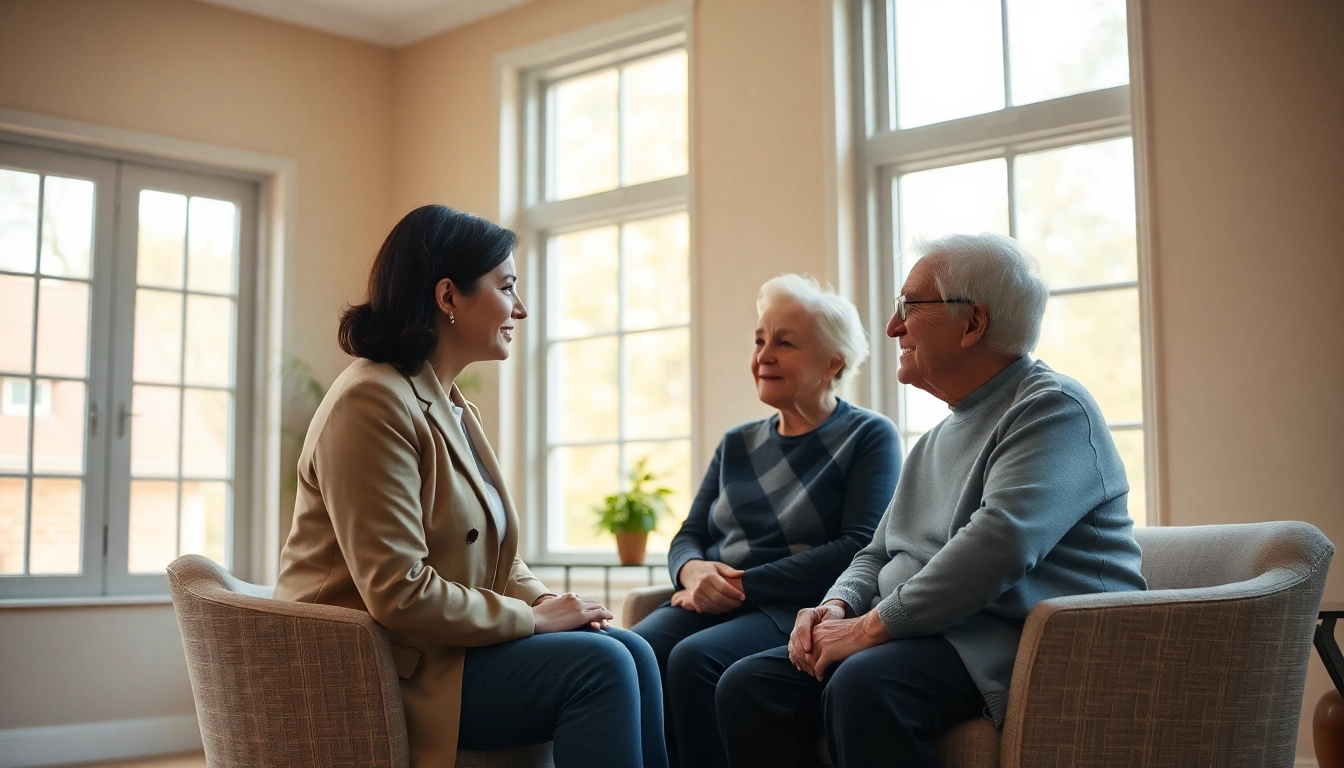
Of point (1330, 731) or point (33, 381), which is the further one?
point (33, 381)

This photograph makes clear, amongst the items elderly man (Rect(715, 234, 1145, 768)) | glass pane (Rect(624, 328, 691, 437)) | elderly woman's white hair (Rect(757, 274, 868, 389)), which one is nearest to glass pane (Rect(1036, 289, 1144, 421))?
elderly woman's white hair (Rect(757, 274, 868, 389))

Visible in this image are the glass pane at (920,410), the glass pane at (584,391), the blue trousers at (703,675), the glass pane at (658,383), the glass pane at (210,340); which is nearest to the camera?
the blue trousers at (703,675)

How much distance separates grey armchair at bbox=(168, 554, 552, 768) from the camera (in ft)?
6.32

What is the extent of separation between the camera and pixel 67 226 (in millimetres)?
4797

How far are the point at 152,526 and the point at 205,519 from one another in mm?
242

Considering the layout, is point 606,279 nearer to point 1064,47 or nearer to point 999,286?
point 1064,47

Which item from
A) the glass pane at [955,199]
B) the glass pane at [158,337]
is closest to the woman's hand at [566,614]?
the glass pane at [955,199]

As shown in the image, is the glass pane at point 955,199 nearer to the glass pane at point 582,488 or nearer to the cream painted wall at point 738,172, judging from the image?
the cream painted wall at point 738,172

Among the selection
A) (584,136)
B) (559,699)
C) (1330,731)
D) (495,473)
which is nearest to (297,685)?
(559,699)

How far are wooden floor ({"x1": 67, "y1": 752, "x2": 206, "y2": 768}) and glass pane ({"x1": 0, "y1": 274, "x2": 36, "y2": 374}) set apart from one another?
1.54 meters

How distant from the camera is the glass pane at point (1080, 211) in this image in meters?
3.65

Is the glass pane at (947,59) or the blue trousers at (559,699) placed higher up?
the glass pane at (947,59)

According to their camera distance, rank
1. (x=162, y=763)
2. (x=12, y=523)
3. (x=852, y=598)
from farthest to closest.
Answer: (x=12, y=523) < (x=162, y=763) < (x=852, y=598)

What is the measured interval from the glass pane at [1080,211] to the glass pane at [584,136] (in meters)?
1.86
